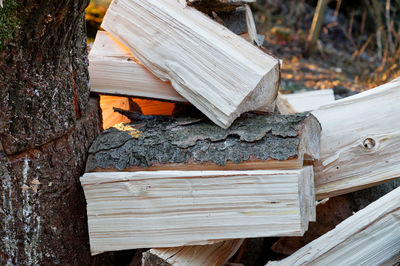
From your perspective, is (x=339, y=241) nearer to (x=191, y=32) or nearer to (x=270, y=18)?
(x=191, y=32)

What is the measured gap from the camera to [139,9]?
6.53 feet

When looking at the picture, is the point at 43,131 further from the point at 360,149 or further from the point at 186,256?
the point at 360,149

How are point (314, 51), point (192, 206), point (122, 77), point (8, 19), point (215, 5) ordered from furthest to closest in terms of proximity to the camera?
point (314, 51), point (215, 5), point (122, 77), point (192, 206), point (8, 19)

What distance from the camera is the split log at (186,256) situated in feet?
5.67

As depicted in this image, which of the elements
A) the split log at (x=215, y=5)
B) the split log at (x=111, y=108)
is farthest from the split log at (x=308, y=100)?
the split log at (x=111, y=108)

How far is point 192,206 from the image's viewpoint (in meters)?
1.70

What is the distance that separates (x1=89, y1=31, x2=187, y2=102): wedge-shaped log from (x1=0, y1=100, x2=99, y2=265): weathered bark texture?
259mm

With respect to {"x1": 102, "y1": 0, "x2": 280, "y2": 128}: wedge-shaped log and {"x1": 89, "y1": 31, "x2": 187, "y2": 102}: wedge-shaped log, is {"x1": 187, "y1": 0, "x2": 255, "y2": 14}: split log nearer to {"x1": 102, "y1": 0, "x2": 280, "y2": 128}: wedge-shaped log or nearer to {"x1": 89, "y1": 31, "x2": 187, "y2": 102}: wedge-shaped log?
{"x1": 102, "y1": 0, "x2": 280, "y2": 128}: wedge-shaped log

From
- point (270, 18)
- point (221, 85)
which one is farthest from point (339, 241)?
point (270, 18)

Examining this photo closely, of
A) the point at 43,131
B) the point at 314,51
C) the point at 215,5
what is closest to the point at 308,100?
the point at 215,5

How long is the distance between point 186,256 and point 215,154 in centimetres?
43

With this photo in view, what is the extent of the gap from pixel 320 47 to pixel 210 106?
15.1 feet

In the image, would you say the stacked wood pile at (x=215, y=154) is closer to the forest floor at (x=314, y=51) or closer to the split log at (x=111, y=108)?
the split log at (x=111, y=108)

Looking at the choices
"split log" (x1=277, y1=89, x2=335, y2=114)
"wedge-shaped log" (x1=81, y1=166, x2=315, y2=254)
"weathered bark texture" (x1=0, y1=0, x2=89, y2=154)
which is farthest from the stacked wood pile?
"split log" (x1=277, y1=89, x2=335, y2=114)
